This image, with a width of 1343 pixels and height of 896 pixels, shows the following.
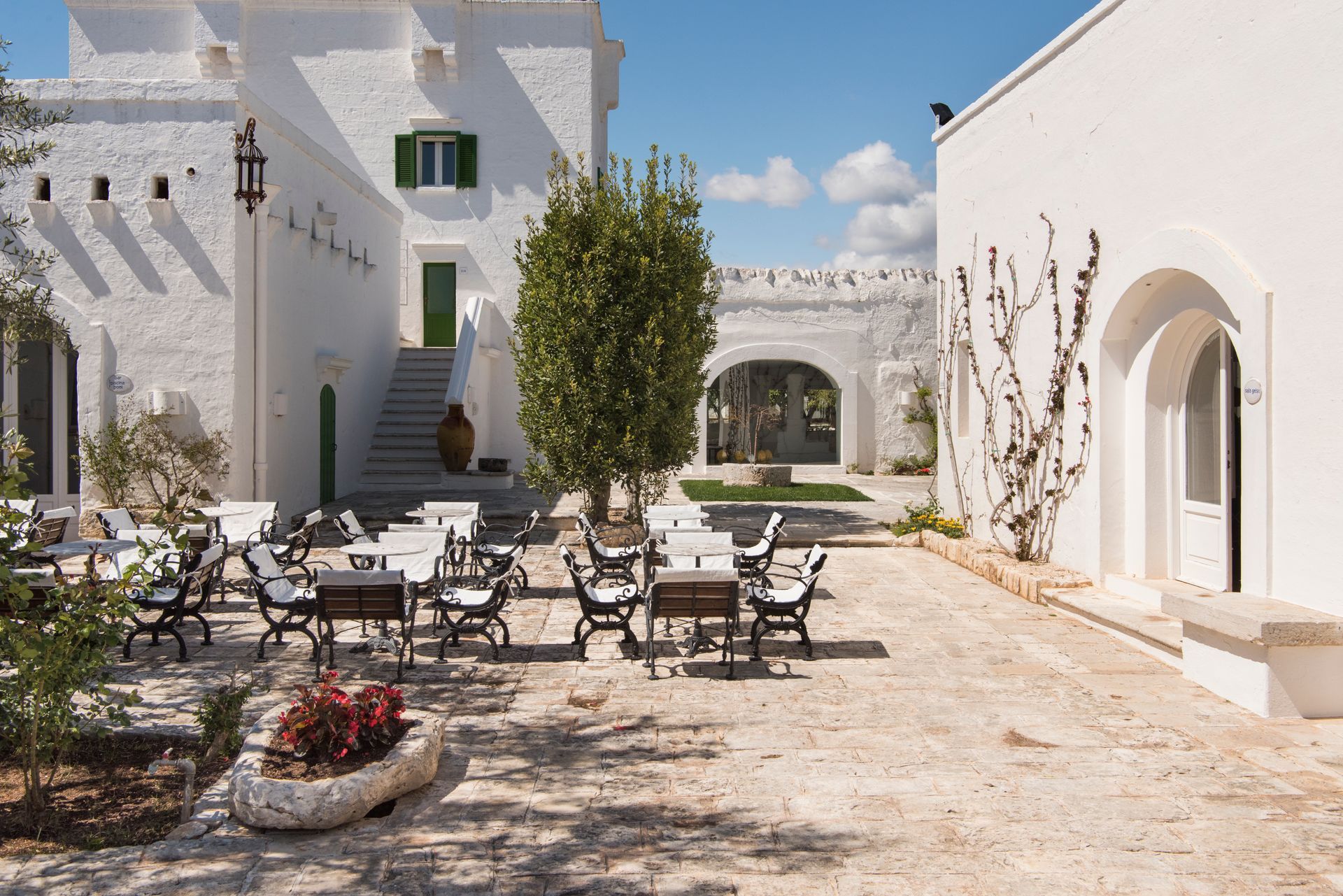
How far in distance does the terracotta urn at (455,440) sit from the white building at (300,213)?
0.37 metres

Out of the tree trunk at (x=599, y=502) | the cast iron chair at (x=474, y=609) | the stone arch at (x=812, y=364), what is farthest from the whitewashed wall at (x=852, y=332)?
the cast iron chair at (x=474, y=609)

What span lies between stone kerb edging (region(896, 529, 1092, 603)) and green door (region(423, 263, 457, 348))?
42.2ft

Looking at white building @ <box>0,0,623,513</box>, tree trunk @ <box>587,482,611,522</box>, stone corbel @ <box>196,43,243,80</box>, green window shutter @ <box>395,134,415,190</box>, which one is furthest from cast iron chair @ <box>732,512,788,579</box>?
stone corbel @ <box>196,43,243,80</box>

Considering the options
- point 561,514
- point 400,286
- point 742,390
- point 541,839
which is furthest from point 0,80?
point 742,390

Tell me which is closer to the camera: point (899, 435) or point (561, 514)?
point (561, 514)

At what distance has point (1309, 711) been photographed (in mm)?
6035

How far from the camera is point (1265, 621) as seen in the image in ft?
19.5

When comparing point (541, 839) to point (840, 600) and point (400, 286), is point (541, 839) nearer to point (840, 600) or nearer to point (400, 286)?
point (840, 600)

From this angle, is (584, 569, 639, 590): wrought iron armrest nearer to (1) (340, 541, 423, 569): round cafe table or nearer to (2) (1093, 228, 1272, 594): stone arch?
(1) (340, 541, 423, 569): round cafe table

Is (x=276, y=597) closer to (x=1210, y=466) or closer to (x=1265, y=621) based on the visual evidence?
(x=1265, y=621)

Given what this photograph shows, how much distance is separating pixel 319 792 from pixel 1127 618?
6.33m

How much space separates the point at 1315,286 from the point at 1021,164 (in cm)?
506

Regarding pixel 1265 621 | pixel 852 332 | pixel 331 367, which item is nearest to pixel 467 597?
pixel 1265 621

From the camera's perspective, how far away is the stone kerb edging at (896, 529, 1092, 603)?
9531 mm
